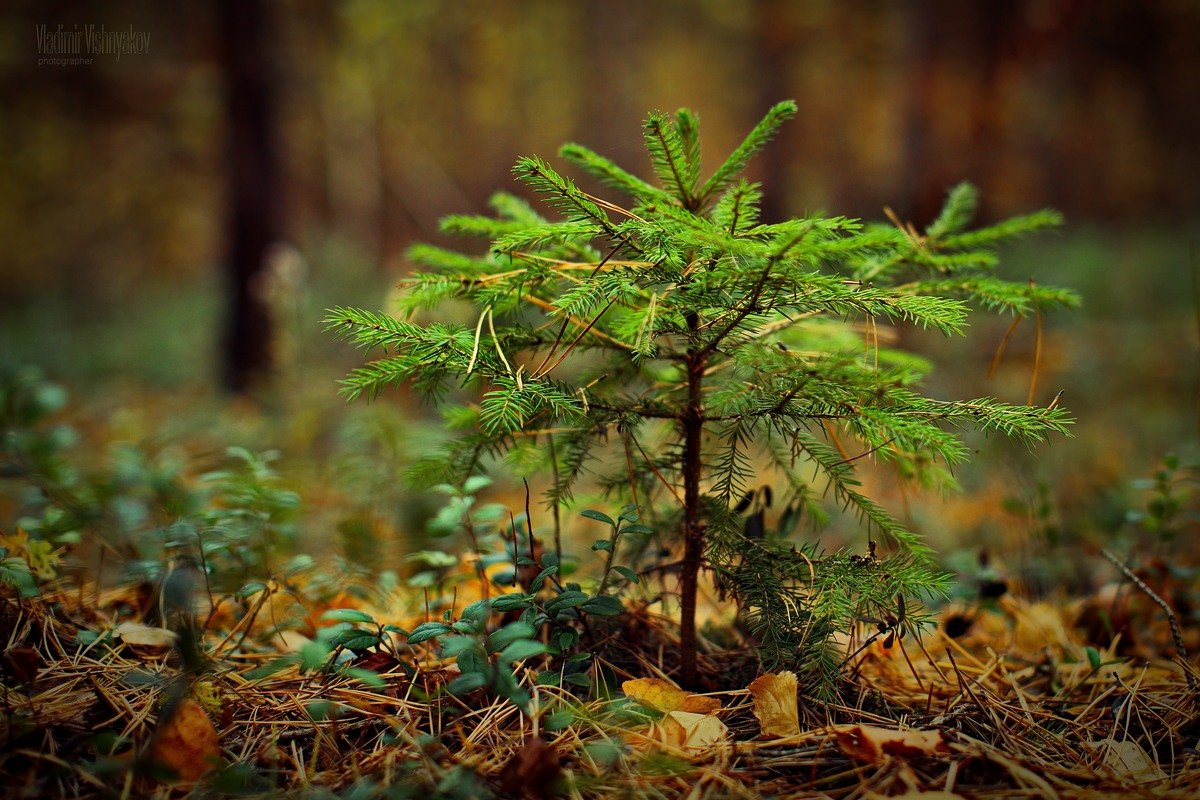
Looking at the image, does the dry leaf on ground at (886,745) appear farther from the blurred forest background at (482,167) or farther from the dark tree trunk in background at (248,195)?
Answer: the dark tree trunk in background at (248,195)

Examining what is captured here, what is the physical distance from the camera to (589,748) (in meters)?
1.26

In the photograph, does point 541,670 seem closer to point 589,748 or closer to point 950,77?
point 589,748

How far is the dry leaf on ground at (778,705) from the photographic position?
135cm

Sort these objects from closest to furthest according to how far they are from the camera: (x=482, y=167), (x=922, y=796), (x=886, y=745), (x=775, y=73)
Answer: (x=922, y=796) < (x=886, y=745) < (x=775, y=73) < (x=482, y=167)

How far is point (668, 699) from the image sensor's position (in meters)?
1.43

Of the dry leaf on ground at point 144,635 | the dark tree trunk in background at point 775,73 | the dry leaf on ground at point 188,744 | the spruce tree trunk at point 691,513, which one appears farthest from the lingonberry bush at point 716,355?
the dark tree trunk in background at point 775,73

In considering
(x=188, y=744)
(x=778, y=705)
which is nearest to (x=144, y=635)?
(x=188, y=744)

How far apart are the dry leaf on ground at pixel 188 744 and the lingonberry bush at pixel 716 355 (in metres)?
0.66

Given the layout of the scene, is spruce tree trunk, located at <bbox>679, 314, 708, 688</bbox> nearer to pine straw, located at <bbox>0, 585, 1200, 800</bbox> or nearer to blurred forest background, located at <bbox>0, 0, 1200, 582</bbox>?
pine straw, located at <bbox>0, 585, 1200, 800</bbox>

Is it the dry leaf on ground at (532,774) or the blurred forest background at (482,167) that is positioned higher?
the blurred forest background at (482,167)

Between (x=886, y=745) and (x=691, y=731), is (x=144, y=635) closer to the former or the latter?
(x=691, y=731)

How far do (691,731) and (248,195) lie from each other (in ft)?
21.2

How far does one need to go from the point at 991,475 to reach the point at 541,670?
12.0 ft

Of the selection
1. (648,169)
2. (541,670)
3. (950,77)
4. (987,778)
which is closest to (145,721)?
(541,670)
